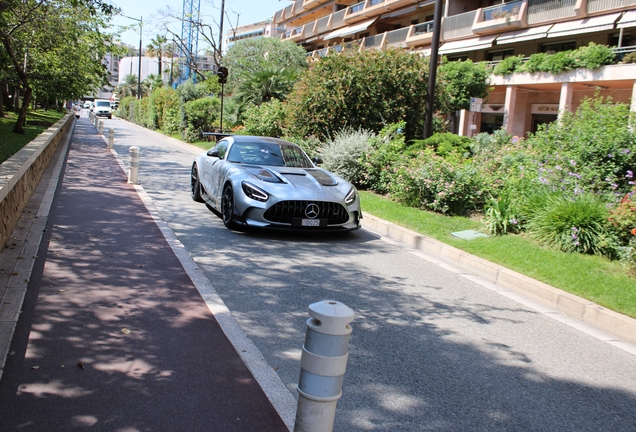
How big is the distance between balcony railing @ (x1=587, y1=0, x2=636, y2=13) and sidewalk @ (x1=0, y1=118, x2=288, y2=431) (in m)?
25.7

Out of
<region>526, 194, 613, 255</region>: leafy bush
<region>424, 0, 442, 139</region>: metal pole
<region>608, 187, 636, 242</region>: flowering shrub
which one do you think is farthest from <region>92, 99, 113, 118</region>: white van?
<region>608, 187, 636, 242</region>: flowering shrub

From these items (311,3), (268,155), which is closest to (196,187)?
→ (268,155)

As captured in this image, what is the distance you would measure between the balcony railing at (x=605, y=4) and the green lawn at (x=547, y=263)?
2104 cm

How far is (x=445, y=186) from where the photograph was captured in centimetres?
1009

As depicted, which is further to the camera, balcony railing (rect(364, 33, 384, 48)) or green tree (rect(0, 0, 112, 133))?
balcony railing (rect(364, 33, 384, 48))

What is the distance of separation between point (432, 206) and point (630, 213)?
12.7 ft

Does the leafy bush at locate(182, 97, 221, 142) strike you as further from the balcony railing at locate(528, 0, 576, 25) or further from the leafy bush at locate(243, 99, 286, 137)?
the balcony railing at locate(528, 0, 576, 25)

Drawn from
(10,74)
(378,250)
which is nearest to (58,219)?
(378,250)

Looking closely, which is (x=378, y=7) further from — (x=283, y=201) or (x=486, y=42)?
(x=283, y=201)

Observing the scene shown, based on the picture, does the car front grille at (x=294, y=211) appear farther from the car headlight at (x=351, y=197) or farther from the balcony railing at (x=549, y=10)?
the balcony railing at (x=549, y=10)

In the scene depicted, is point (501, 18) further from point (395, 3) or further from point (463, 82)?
point (395, 3)

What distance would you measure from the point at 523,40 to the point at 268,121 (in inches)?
647

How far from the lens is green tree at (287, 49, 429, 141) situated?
16.5 m

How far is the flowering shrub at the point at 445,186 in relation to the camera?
10.1m
